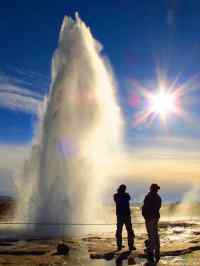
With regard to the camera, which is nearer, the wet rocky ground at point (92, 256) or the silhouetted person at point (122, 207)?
the wet rocky ground at point (92, 256)

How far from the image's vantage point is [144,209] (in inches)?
538

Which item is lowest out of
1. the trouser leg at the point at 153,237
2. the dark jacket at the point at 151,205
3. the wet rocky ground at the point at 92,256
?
the wet rocky ground at the point at 92,256

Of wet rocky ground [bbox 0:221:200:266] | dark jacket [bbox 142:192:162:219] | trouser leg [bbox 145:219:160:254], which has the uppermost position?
dark jacket [bbox 142:192:162:219]

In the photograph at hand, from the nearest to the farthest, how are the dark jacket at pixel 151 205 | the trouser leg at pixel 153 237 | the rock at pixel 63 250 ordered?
the trouser leg at pixel 153 237, the dark jacket at pixel 151 205, the rock at pixel 63 250

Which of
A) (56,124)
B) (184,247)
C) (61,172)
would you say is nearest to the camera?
(184,247)

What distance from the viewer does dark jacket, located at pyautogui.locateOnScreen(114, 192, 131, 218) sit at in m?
15.4

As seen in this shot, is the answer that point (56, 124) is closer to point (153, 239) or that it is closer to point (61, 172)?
point (61, 172)

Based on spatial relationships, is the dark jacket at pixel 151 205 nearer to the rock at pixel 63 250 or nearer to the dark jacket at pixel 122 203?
the dark jacket at pixel 122 203

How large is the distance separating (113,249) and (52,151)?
2348 cm

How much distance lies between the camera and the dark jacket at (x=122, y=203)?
15398 millimetres

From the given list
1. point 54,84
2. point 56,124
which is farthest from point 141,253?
point 54,84

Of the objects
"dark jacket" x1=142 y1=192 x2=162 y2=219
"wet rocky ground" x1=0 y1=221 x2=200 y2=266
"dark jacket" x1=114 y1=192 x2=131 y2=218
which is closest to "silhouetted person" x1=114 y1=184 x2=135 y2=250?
"dark jacket" x1=114 y1=192 x2=131 y2=218

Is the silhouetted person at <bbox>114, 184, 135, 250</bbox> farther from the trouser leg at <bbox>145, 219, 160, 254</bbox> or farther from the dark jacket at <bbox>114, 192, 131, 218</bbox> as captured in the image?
the trouser leg at <bbox>145, 219, 160, 254</bbox>

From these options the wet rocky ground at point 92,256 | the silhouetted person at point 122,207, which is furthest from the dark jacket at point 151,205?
the silhouetted person at point 122,207
